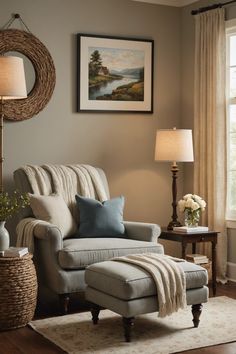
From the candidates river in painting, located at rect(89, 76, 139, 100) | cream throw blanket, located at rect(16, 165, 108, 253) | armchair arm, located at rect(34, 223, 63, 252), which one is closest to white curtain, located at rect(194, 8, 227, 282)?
river in painting, located at rect(89, 76, 139, 100)

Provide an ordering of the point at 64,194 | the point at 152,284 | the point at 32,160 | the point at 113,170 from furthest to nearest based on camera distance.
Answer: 1. the point at 113,170
2. the point at 32,160
3. the point at 64,194
4. the point at 152,284

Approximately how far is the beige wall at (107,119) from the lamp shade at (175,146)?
62cm

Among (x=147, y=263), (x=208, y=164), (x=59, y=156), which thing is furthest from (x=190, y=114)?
(x=147, y=263)

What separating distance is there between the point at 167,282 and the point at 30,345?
0.94 metres

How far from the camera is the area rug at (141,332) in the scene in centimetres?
382

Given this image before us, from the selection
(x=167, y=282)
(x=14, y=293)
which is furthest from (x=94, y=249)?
(x=167, y=282)

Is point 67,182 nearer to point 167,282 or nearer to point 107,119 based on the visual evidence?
point 107,119

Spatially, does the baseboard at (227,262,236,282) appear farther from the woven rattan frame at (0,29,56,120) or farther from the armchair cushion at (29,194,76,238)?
the woven rattan frame at (0,29,56,120)

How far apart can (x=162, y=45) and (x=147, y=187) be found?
145 centimetres

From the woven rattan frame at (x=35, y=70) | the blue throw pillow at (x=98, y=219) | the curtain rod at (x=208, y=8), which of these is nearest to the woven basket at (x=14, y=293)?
the blue throw pillow at (x=98, y=219)

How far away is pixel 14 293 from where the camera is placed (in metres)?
4.20

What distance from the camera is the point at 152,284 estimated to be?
155 inches

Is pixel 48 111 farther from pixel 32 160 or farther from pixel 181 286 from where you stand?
pixel 181 286

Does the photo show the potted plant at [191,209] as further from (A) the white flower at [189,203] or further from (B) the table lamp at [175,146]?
(B) the table lamp at [175,146]
